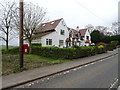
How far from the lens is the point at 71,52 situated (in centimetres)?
1211

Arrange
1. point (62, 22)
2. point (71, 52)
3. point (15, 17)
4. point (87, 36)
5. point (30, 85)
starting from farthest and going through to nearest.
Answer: point (87, 36) → point (62, 22) → point (15, 17) → point (71, 52) → point (30, 85)

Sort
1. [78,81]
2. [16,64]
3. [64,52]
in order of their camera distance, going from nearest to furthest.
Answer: [78,81], [16,64], [64,52]

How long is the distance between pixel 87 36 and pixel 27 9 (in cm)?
2999

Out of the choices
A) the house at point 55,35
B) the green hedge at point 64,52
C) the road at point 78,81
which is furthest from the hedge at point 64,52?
the house at point 55,35

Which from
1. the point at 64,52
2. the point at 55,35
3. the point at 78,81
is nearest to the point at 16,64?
the point at 78,81

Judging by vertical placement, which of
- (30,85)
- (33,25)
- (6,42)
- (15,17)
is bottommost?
(30,85)

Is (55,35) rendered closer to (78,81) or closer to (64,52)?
(64,52)

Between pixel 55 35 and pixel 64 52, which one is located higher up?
pixel 55 35

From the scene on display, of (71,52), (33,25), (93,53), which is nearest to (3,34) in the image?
(33,25)

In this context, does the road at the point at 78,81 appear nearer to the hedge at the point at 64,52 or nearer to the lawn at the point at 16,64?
the lawn at the point at 16,64

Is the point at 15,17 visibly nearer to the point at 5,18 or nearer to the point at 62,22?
the point at 5,18

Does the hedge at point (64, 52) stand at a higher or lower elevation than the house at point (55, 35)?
lower

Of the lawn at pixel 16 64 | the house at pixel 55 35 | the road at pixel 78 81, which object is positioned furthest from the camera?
the house at pixel 55 35

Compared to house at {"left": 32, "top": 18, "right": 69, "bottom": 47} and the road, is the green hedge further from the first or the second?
house at {"left": 32, "top": 18, "right": 69, "bottom": 47}
